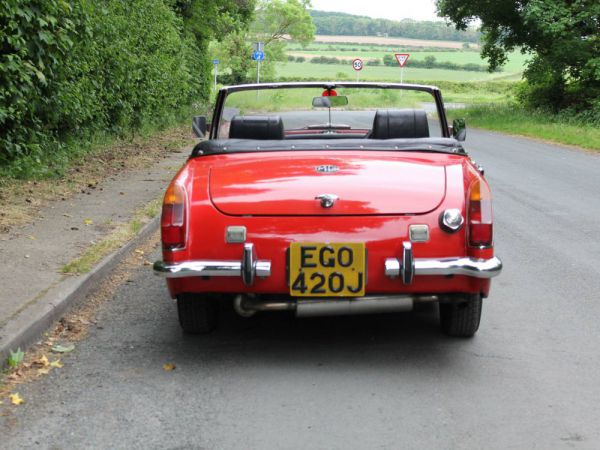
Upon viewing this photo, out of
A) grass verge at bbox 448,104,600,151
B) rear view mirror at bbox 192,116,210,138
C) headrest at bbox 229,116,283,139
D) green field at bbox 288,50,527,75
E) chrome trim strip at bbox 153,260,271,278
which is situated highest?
headrest at bbox 229,116,283,139

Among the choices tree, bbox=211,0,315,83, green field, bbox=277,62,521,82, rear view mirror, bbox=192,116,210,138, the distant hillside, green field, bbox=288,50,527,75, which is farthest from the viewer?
the distant hillside

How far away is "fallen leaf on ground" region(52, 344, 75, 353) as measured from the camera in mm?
5219

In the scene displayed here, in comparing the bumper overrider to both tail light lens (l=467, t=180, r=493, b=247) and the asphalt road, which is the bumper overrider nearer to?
tail light lens (l=467, t=180, r=493, b=247)

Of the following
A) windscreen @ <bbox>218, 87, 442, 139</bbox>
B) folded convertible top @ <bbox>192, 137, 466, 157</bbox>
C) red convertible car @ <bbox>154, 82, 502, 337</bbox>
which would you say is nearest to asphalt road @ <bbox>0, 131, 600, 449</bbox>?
red convertible car @ <bbox>154, 82, 502, 337</bbox>

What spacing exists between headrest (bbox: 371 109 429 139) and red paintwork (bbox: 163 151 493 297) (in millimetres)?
779

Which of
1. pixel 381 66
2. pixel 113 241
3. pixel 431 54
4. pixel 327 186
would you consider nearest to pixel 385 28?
pixel 431 54

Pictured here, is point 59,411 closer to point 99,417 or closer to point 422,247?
point 99,417

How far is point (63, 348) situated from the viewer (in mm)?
5262

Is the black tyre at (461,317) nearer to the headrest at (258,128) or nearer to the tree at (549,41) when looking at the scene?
the headrest at (258,128)

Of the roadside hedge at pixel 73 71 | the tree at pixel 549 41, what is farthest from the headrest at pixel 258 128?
the tree at pixel 549 41

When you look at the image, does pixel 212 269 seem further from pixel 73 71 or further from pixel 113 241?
pixel 73 71

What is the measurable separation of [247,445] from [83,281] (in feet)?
9.85

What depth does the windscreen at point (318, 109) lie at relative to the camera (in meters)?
6.54

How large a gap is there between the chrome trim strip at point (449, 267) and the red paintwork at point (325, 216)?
0.13 ft
